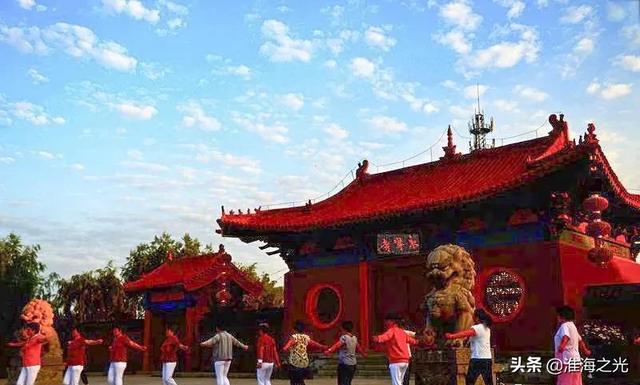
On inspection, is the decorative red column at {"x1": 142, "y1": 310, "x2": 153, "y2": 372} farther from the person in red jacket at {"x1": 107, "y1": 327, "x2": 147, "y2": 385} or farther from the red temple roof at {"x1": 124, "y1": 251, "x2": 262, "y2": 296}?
the person in red jacket at {"x1": 107, "y1": 327, "x2": 147, "y2": 385}

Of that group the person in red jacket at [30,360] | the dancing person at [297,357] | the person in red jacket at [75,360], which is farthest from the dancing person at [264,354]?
the person in red jacket at [30,360]

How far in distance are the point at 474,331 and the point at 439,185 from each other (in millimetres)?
11281

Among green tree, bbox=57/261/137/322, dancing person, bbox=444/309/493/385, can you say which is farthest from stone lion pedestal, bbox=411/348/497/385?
green tree, bbox=57/261/137/322

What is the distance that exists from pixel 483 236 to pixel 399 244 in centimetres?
219

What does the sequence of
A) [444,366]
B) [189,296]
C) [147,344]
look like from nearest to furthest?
[444,366] → [189,296] → [147,344]

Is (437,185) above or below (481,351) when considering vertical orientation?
above

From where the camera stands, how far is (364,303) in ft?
59.3

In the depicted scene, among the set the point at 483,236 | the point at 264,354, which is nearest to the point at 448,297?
the point at 264,354

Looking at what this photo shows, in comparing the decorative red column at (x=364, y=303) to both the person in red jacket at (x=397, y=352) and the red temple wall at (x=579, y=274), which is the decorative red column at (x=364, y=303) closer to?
the red temple wall at (x=579, y=274)

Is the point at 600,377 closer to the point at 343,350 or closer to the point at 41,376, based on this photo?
the point at 343,350

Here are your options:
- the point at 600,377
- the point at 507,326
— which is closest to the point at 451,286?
the point at 600,377

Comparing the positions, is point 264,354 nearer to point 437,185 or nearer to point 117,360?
point 117,360

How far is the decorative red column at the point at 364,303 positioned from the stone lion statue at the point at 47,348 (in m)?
7.51

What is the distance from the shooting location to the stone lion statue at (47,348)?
45.7 feet
